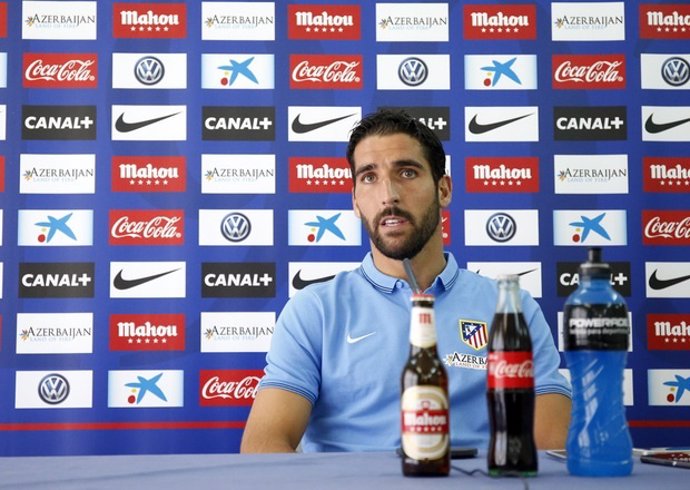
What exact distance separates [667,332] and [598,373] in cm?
190

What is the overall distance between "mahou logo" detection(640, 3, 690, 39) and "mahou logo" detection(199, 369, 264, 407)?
1744mm

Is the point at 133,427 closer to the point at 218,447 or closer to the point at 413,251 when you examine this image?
the point at 218,447

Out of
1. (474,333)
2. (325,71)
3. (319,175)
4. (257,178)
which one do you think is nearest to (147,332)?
(257,178)

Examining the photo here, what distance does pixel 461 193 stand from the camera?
2.65m

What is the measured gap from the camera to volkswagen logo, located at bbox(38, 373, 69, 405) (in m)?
2.53

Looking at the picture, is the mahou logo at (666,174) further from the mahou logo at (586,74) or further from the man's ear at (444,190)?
the man's ear at (444,190)

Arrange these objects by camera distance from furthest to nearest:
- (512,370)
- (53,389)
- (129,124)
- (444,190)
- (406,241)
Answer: (129,124) → (53,389) → (444,190) → (406,241) → (512,370)

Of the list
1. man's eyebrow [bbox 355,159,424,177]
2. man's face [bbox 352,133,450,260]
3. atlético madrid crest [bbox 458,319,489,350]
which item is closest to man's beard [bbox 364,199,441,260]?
man's face [bbox 352,133,450,260]

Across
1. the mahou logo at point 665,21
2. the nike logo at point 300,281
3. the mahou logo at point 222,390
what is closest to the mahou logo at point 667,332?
the mahou logo at point 665,21

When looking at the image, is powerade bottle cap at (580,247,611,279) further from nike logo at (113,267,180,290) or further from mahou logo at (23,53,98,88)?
mahou logo at (23,53,98,88)

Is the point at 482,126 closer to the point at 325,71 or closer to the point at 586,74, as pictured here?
the point at 586,74

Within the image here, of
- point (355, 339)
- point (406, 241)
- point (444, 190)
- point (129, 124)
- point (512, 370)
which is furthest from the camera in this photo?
point (129, 124)

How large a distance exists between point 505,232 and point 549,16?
2.46ft

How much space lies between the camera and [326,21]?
2.71 meters
